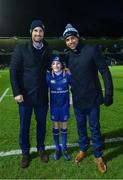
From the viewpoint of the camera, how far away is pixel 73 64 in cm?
636

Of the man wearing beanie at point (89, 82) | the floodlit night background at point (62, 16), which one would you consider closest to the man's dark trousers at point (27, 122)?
the man wearing beanie at point (89, 82)

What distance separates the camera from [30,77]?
6.37m

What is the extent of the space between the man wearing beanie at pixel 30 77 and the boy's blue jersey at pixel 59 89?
0.39 ft

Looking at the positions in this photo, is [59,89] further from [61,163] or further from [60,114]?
[61,163]

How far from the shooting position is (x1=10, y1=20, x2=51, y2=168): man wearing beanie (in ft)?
20.7

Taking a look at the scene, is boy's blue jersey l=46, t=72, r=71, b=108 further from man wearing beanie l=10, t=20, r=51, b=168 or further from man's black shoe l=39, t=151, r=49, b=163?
man's black shoe l=39, t=151, r=49, b=163

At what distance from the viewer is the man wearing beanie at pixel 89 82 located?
6.16m

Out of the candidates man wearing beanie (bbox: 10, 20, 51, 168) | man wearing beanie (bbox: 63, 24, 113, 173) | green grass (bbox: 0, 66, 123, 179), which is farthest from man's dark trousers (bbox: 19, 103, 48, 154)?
man wearing beanie (bbox: 63, 24, 113, 173)

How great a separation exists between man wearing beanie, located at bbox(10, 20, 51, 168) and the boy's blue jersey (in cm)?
12

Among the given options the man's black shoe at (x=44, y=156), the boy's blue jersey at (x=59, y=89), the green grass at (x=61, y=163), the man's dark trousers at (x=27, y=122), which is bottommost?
the green grass at (x=61, y=163)

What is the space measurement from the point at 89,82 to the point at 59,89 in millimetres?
599

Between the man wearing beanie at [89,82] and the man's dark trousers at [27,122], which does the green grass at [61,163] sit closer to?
the man wearing beanie at [89,82]

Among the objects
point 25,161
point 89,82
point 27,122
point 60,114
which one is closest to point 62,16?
point 60,114

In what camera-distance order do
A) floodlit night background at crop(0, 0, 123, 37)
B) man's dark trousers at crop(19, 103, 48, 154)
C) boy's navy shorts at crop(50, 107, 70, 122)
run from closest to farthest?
man's dark trousers at crop(19, 103, 48, 154)
boy's navy shorts at crop(50, 107, 70, 122)
floodlit night background at crop(0, 0, 123, 37)
